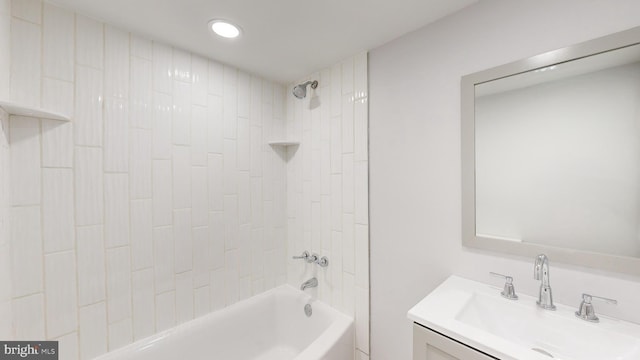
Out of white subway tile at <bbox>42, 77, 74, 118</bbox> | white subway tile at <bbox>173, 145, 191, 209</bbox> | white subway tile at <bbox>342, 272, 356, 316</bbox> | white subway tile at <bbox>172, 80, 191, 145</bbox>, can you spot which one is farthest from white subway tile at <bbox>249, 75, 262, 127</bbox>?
white subway tile at <bbox>342, 272, 356, 316</bbox>

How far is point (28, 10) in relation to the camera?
1.13 metres

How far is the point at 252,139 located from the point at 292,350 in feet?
5.64

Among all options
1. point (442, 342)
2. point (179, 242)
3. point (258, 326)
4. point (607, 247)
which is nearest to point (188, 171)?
point (179, 242)

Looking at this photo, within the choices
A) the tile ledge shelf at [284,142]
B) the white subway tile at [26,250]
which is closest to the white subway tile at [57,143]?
the white subway tile at [26,250]

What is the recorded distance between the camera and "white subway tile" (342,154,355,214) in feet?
5.64

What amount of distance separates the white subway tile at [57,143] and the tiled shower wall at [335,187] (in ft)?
4.54

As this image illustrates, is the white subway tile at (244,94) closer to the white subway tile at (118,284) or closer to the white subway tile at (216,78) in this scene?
the white subway tile at (216,78)

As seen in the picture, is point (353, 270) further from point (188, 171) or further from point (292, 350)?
point (188, 171)

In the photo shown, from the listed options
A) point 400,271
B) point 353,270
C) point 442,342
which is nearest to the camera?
point 442,342

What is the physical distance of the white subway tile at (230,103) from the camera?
181 cm

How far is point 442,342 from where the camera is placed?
862 mm

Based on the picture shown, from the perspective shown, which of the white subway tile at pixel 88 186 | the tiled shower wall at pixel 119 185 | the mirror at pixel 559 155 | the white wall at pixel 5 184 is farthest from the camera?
the white subway tile at pixel 88 186

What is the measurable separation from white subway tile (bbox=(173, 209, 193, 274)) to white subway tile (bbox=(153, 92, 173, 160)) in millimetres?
389

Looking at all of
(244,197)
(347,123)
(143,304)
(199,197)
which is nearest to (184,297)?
(143,304)
